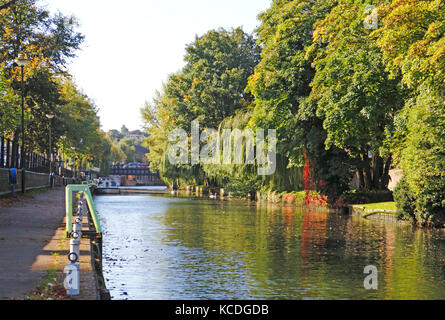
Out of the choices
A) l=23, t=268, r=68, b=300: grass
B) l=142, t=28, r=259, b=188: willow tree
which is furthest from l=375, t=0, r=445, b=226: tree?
l=142, t=28, r=259, b=188: willow tree

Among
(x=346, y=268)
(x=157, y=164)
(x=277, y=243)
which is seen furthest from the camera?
(x=157, y=164)

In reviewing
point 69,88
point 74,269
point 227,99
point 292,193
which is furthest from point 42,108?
point 74,269

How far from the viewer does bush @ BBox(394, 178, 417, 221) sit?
95.4ft

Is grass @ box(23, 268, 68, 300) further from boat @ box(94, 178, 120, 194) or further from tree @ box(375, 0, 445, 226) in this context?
boat @ box(94, 178, 120, 194)

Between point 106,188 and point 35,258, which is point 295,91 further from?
point 106,188

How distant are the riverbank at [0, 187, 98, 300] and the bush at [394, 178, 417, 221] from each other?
15.4 m

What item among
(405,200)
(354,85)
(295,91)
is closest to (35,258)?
(405,200)

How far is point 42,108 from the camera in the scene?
2350 inches

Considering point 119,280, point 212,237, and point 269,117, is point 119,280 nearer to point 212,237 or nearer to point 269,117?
point 212,237

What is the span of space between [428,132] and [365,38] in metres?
8.38

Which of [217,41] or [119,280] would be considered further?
[217,41]

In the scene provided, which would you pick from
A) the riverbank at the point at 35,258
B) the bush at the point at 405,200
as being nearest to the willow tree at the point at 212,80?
the bush at the point at 405,200

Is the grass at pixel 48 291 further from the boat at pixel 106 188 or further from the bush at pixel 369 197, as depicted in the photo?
the boat at pixel 106 188

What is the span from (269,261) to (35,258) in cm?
655
